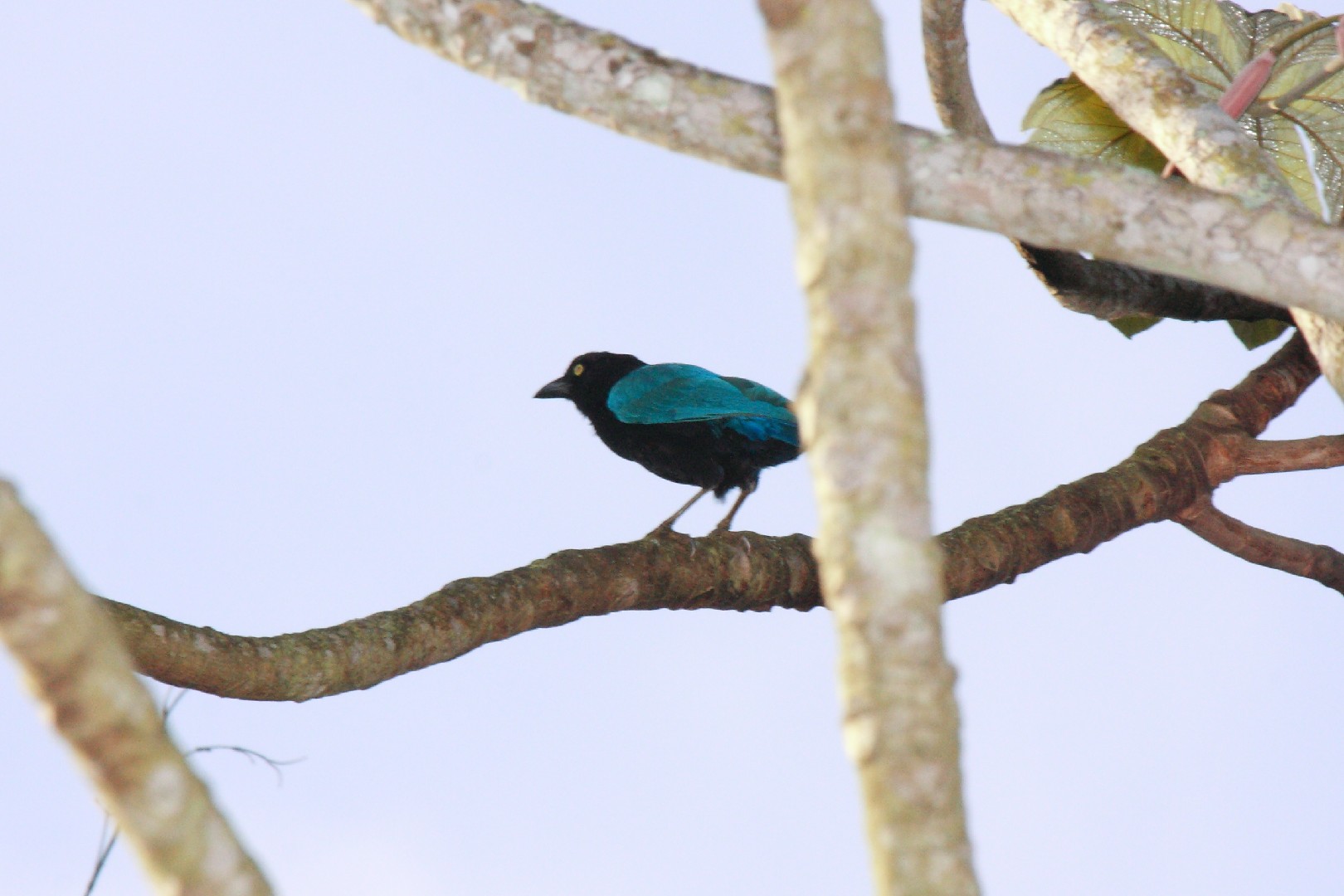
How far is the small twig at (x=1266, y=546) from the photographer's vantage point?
5.48 meters

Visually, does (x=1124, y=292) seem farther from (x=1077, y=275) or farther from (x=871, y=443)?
(x=871, y=443)

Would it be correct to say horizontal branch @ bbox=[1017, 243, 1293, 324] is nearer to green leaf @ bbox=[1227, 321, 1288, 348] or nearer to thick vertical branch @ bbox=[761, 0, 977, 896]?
green leaf @ bbox=[1227, 321, 1288, 348]

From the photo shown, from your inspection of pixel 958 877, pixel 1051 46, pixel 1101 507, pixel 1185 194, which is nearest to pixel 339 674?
pixel 958 877

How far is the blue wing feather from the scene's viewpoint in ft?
20.8

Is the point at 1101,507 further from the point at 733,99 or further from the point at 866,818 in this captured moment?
the point at 866,818

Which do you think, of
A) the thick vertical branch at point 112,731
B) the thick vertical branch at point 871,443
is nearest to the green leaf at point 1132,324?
the thick vertical branch at point 871,443

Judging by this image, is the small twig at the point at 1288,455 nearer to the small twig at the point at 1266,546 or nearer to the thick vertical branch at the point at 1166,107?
the small twig at the point at 1266,546

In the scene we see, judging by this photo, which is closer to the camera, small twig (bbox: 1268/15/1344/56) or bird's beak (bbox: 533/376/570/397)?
small twig (bbox: 1268/15/1344/56)

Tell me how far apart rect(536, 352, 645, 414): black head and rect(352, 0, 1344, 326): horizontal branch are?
14.4 feet

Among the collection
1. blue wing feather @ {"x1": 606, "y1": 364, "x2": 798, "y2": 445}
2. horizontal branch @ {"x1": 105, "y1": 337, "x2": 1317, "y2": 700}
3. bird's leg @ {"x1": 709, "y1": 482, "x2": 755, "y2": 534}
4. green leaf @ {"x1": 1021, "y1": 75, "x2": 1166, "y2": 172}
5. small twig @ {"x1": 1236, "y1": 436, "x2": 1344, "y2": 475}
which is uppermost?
green leaf @ {"x1": 1021, "y1": 75, "x2": 1166, "y2": 172}

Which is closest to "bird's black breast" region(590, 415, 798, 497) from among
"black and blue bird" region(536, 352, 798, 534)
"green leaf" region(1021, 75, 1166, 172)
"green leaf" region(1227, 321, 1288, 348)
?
"black and blue bird" region(536, 352, 798, 534)

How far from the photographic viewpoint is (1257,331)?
654 cm

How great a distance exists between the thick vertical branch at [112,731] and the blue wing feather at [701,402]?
179 inches

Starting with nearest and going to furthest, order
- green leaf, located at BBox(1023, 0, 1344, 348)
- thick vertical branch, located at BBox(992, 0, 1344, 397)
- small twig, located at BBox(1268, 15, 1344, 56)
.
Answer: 1. thick vertical branch, located at BBox(992, 0, 1344, 397)
2. small twig, located at BBox(1268, 15, 1344, 56)
3. green leaf, located at BBox(1023, 0, 1344, 348)
